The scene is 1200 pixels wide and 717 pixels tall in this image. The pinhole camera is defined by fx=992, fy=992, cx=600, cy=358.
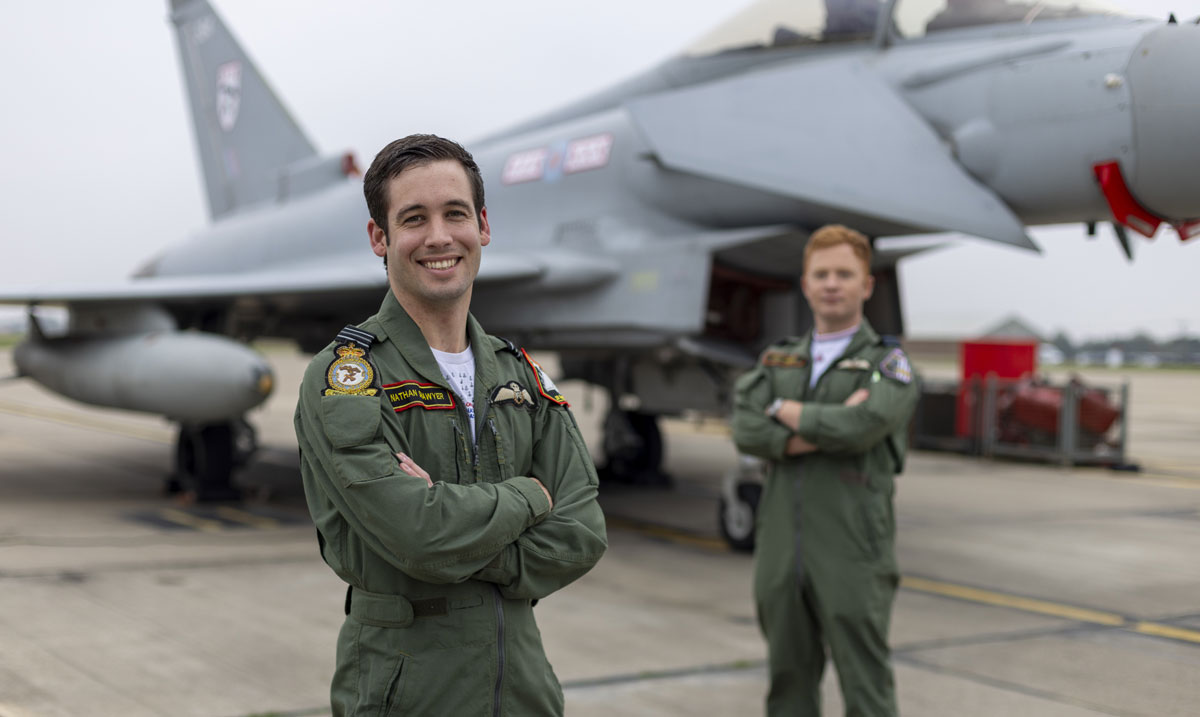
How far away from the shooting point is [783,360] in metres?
3.59

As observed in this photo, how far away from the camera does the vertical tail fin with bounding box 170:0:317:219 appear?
12.0 m

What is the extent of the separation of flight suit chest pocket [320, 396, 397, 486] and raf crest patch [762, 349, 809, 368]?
2147 millimetres

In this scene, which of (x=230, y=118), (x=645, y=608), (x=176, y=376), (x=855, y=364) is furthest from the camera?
(x=230, y=118)

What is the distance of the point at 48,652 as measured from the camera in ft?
13.5

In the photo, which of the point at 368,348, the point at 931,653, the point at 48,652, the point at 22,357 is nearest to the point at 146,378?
the point at 22,357

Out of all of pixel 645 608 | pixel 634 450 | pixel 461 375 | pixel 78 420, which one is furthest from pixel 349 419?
pixel 78 420

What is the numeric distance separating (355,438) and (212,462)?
753cm

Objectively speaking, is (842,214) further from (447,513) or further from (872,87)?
(447,513)

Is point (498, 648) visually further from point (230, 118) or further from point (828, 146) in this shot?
point (230, 118)

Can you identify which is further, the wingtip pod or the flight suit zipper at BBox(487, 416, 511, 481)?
the wingtip pod

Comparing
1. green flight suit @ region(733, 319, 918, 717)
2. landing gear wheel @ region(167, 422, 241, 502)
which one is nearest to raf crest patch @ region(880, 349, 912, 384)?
green flight suit @ region(733, 319, 918, 717)

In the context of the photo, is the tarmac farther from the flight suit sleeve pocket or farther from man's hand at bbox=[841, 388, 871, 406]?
the flight suit sleeve pocket

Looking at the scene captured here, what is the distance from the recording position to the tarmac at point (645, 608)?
Answer: 12.6 ft

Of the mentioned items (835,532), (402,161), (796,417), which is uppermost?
(402,161)
